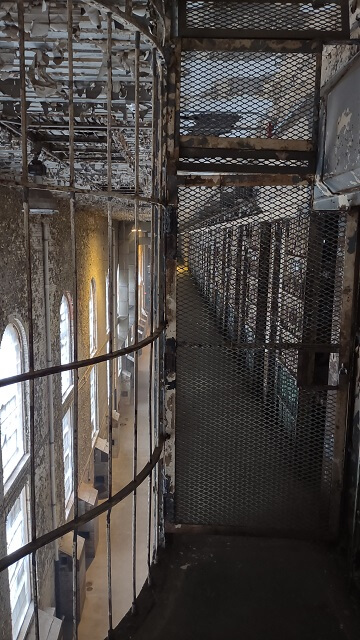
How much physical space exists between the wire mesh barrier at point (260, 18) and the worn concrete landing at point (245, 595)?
311 centimetres

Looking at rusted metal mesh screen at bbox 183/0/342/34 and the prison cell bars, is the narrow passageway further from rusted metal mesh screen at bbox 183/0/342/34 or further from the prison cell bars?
rusted metal mesh screen at bbox 183/0/342/34

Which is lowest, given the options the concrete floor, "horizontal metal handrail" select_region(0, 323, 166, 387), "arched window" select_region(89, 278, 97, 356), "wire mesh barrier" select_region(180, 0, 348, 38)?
the concrete floor

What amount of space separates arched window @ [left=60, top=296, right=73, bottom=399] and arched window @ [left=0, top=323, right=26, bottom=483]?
2.42 meters

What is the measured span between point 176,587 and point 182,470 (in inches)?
28.4

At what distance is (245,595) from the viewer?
112 inches

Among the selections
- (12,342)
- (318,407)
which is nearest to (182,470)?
(318,407)

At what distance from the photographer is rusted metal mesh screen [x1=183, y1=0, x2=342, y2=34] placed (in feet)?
9.43

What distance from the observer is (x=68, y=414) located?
1019 cm

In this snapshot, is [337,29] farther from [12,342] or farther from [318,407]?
[12,342]

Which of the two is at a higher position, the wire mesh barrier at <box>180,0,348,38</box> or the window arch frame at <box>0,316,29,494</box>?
the wire mesh barrier at <box>180,0,348,38</box>

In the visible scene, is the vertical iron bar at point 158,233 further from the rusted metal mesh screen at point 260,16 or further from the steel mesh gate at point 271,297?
the rusted metal mesh screen at point 260,16

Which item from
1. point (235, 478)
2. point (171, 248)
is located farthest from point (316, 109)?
point (235, 478)

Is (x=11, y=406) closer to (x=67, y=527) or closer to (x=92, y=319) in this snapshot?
(x=67, y=527)

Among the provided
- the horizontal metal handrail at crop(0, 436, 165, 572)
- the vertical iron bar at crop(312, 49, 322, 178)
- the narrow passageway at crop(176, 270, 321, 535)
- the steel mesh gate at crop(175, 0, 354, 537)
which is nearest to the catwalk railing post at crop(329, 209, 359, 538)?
the steel mesh gate at crop(175, 0, 354, 537)
